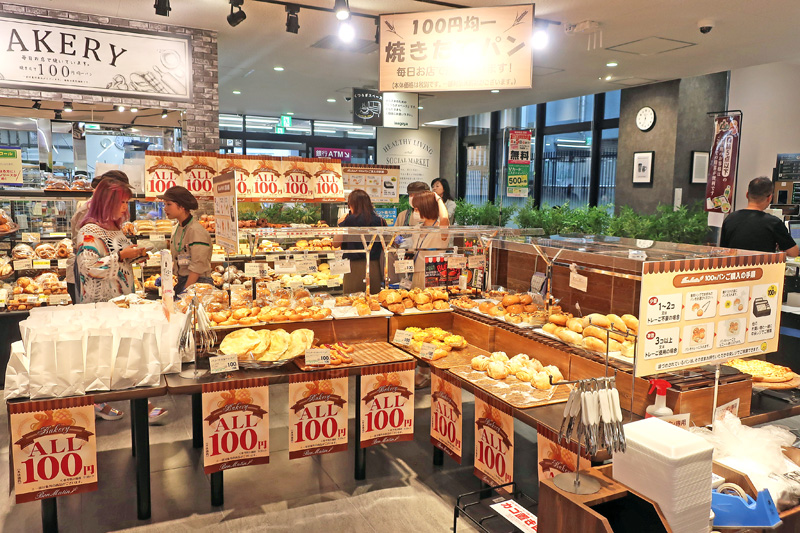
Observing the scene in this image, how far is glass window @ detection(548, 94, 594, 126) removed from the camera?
1120cm

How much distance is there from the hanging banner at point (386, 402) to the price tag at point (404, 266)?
0.92m

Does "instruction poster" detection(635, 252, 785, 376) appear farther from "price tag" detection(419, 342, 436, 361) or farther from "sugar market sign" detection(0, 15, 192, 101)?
"sugar market sign" detection(0, 15, 192, 101)

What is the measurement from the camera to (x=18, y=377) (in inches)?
105

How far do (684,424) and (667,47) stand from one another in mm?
5756

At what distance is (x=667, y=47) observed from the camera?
6766 millimetres

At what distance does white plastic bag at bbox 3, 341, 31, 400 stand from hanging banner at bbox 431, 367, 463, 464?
214 cm

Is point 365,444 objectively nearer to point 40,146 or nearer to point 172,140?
point 172,140

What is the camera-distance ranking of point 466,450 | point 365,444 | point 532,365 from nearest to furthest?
point 532,365, point 365,444, point 466,450

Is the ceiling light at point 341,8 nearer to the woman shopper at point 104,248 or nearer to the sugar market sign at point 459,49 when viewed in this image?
the sugar market sign at point 459,49

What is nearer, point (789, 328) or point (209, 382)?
point (209, 382)

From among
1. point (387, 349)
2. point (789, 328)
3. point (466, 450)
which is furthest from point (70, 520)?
point (789, 328)

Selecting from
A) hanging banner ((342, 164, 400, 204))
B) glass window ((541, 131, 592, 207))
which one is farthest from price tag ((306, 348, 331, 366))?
glass window ((541, 131, 592, 207))

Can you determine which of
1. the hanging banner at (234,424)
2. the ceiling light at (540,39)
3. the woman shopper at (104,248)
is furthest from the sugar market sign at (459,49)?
the hanging banner at (234,424)

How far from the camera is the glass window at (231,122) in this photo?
1358cm
